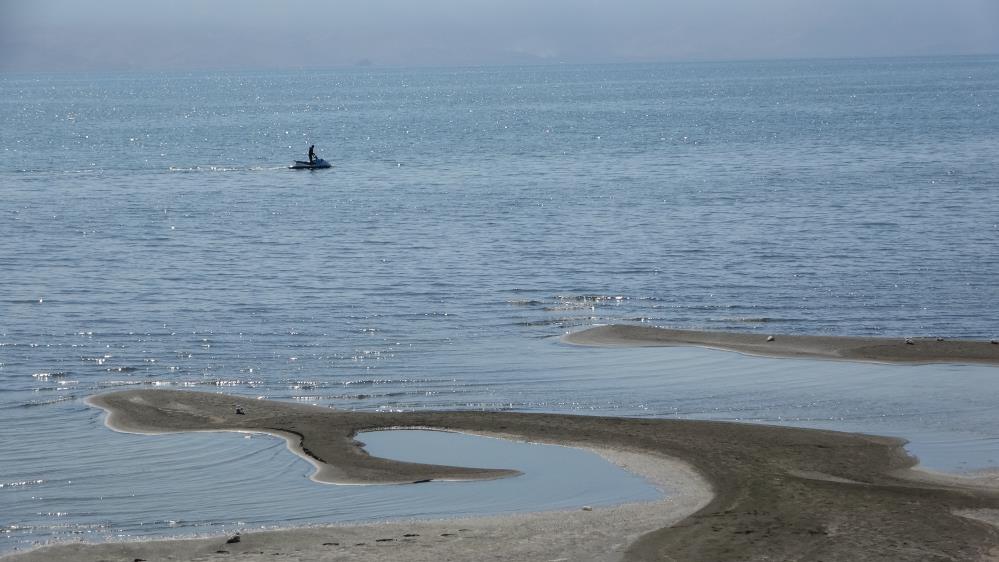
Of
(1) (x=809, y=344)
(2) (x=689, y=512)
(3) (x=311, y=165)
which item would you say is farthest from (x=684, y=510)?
(3) (x=311, y=165)

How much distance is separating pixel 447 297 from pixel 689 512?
21362 mm

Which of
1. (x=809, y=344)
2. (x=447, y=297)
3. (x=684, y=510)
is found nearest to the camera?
(x=684, y=510)

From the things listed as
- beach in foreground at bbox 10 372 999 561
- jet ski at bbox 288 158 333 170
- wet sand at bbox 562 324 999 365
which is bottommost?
beach in foreground at bbox 10 372 999 561

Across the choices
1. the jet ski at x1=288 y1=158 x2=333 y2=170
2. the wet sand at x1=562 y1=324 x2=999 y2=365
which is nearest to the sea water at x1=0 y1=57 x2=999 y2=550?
the wet sand at x1=562 y1=324 x2=999 y2=365

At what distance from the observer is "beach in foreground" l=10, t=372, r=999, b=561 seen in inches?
729

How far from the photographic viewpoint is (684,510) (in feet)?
66.7

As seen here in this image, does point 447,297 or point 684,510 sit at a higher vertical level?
point 447,297

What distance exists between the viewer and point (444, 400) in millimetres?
28594

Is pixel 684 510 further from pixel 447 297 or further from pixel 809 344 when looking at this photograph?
pixel 447 297

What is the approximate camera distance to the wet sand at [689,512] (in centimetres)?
1850

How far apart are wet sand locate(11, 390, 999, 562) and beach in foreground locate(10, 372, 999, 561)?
0.03 metres

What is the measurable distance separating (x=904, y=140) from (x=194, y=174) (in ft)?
174

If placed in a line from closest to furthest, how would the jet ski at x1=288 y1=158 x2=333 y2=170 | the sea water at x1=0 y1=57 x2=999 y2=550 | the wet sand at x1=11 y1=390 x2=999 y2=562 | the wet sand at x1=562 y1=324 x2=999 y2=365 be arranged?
the wet sand at x1=11 y1=390 x2=999 y2=562, the sea water at x1=0 y1=57 x2=999 y2=550, the wet sand at x1=562 y1=324 x2=999 y2=365, the jet ski at x1=288 y1=158 x2=333 y2=170

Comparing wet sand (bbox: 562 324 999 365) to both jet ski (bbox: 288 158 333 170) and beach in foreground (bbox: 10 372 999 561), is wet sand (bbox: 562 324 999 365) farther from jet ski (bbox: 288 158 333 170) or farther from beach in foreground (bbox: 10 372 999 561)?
jet ski (bbox: 288 158 333 170)
